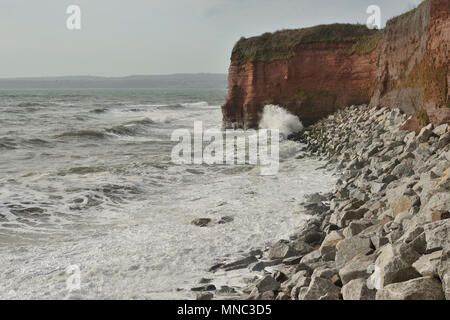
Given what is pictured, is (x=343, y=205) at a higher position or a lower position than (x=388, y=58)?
lower

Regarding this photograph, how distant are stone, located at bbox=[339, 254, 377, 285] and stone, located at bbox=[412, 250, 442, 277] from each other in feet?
1.74

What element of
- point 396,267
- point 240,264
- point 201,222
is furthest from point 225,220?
point 396,267

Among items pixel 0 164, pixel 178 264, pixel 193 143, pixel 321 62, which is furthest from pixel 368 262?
pixel 321 62

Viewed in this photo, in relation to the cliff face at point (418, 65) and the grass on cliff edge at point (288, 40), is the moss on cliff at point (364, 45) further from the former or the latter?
the cliff face at point (418, 65)

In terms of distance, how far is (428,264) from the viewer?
3340mm

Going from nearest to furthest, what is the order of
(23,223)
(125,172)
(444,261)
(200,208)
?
(444,261)
(23,223)
(200,208)
(125,172)

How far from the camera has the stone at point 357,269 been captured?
389 cm

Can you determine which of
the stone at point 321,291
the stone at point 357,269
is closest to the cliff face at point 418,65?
the stone at point 357,269

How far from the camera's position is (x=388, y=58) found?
1495cm

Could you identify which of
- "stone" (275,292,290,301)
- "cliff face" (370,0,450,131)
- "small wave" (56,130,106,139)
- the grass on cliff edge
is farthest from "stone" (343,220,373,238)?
"small wave" (56,130,106,139)

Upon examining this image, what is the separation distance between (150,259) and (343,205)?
3430mm

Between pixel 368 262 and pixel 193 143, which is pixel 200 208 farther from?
pixel 193 143

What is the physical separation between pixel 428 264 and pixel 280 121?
17261 millimetres

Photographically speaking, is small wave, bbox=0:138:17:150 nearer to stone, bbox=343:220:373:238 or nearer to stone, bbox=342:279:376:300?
stone, bbox=343:220:373:238
